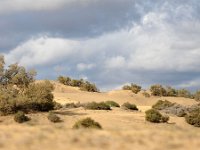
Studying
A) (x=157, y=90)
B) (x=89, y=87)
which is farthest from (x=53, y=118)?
(x=89, y=87)

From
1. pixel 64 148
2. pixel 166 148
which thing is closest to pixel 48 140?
pixel 64 148

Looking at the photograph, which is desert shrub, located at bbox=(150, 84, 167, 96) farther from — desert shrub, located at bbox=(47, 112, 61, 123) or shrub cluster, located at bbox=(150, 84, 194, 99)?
desert shrub, located at bbox=(47, 112, 61, 123)

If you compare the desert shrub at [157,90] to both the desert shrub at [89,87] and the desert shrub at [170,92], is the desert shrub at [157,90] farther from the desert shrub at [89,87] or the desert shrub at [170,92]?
the desert shrub at [89,87]

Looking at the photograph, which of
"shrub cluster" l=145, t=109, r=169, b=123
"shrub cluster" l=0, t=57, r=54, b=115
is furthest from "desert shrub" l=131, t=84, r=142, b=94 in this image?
"shrub cluster" l=145, t=109, r=169, b=123

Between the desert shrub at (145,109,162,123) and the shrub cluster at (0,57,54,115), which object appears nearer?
the desert shrub at (145,109,162,123)

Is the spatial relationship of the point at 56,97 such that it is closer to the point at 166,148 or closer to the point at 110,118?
the point at 110,118

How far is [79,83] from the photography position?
112 m

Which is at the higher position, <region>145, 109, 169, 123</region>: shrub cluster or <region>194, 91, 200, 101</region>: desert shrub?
<region>194, 91, 200, 101</region>: desert shrub

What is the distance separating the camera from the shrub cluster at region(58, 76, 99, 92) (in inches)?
4085

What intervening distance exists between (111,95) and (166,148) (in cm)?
8128

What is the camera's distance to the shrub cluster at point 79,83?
104 meters

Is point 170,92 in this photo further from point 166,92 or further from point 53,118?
point 53,118

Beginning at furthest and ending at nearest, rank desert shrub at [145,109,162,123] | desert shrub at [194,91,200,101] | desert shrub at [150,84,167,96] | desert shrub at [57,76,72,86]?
desert shrub at [57,76,72,86], desert shrub at [150,84,167,96], desert shrub at [194,91,200,101], desert shrub at [145,109,162,123]

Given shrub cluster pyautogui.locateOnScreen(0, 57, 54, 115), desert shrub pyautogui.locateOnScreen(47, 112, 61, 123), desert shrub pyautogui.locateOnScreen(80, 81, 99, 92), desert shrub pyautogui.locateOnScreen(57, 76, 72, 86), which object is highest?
desert shrub pyautogui.locateOnScreen(57, 76, 72, 86)
